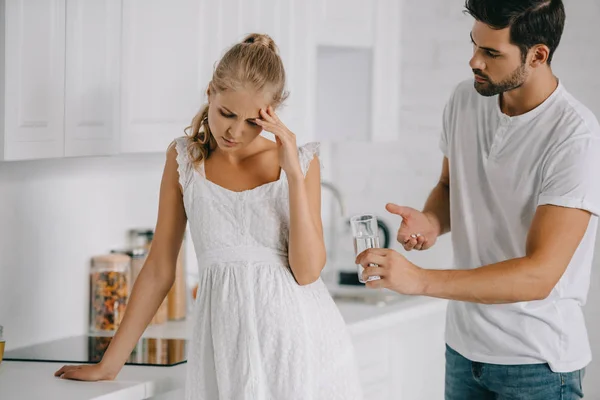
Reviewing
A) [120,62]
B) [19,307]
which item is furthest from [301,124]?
[19,307]

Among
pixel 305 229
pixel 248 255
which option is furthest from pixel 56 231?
pixel 305 229

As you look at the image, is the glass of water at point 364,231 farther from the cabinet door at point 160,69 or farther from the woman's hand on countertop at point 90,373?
the cabinet door at point 160,69

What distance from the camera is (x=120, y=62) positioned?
235 centimetres

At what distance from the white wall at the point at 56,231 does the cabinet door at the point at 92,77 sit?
1.00ft

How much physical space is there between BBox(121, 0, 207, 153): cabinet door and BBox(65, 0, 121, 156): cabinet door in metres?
0.03

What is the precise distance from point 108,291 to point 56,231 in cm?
22

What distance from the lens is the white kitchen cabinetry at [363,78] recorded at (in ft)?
10.6

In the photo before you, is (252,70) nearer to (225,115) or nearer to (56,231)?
(225,115)

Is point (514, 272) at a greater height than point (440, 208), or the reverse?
point (440, 208)

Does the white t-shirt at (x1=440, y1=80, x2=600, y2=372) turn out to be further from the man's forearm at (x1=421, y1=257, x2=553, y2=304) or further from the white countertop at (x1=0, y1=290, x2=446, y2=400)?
the white countertop at (x1=0, y1=290, x2=446, y2=400)

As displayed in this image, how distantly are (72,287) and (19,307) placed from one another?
20 cm

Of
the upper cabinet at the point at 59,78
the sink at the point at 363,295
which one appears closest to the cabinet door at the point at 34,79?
the upper cabinet at the point at 59,78

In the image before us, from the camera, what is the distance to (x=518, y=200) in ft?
6.93

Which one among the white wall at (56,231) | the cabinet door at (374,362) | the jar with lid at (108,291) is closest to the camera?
the white wall at (56,231)
